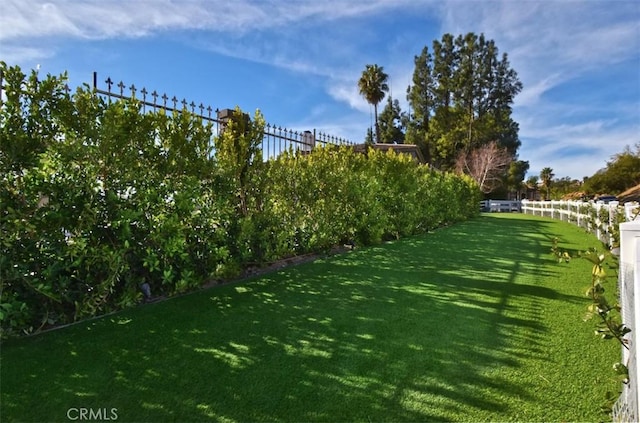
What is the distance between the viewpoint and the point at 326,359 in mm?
2678

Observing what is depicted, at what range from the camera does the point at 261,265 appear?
218 inches

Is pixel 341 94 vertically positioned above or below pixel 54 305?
above

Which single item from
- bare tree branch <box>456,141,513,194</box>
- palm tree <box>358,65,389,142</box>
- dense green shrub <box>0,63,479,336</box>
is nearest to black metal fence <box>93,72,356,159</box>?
dense green shrub <box>0,63,479,336</box>

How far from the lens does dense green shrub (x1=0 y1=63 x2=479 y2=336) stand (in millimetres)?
3160

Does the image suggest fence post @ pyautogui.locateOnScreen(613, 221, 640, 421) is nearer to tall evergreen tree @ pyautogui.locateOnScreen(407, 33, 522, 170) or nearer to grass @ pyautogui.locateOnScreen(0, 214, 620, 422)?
grass @ pyautogui.locateOnScreen(0, 214, 620, 422)

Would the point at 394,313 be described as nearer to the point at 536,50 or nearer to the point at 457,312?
the point at 457,312

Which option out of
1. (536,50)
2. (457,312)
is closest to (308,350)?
(457,312)

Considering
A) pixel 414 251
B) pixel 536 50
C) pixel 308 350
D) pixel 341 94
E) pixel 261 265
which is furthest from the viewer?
pixel 341 94

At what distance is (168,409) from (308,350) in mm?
1074

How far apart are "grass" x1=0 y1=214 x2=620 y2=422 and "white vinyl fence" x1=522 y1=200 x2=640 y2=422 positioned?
44 centimetres

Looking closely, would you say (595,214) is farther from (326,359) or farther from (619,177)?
A: (619,177)

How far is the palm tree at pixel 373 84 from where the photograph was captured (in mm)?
43375

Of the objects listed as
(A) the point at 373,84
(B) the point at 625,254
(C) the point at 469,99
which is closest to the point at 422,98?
(C) the point at 469,99

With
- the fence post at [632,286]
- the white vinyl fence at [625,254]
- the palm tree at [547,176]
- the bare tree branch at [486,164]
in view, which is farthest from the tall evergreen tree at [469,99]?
the fence post at [632,286]
